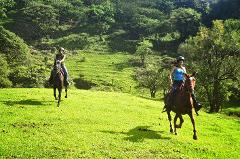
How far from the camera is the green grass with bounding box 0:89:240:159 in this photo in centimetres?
2292

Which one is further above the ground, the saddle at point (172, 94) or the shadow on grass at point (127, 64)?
the saddle at point (172, 94)

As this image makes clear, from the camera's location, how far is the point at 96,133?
86.8ft

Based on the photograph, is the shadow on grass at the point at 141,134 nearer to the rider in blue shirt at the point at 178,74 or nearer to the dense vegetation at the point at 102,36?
the rider in blue shirt at the point at 178,74

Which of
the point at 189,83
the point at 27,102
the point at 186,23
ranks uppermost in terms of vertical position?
the point at 186,23

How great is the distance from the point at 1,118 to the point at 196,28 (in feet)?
451


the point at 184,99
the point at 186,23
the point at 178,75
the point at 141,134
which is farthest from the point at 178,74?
the point at 186,23

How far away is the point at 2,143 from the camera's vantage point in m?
22.9

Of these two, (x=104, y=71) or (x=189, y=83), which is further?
(x=104, y=71)

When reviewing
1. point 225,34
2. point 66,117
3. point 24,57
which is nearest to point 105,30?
point 24,57

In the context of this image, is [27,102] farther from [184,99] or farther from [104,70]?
[104,70]

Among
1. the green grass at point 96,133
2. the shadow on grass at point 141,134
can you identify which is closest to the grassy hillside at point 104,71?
the green grass at point 96,133

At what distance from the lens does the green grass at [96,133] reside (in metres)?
22.9

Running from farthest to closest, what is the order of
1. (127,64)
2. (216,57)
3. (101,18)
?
(101,18)
(127,64)
(216,57)

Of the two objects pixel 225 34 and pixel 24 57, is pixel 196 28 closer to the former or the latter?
pixel 24 57
